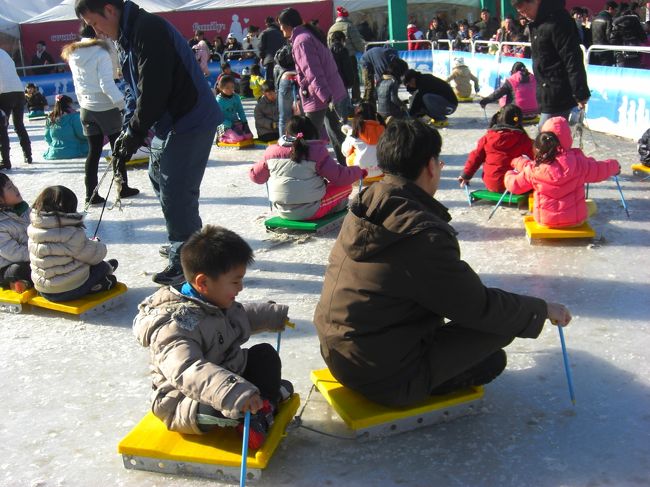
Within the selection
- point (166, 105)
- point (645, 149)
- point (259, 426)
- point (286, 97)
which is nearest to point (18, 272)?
point (166, 105)

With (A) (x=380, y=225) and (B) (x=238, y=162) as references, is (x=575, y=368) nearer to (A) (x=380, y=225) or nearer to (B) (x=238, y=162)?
(A) (x=380, y=225)

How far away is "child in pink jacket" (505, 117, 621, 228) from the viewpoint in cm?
445

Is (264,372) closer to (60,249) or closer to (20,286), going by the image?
(60,249)

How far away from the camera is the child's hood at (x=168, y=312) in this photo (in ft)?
7.73

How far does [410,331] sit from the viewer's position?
7.97ft

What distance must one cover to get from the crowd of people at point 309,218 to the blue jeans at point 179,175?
10 millimetres

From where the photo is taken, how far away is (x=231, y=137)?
Result: 936 centimetres

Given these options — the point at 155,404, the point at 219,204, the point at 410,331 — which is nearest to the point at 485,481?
the point at 410,331

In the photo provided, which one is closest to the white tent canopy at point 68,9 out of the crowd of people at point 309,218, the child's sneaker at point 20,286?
the crowd of people at point 309,218

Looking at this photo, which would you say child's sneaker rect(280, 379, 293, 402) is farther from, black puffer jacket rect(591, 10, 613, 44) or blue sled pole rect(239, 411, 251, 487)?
black puffer jacket rect(591, 10, 613, 44)

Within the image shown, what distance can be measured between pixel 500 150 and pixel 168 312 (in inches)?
149

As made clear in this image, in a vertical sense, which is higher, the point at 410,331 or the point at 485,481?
the point at 410,331

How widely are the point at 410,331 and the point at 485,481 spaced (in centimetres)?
56

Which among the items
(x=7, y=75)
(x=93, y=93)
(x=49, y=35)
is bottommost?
(x=93, y=93)
